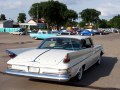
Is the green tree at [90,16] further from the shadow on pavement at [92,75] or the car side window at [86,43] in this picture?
the car side window at [86,43]

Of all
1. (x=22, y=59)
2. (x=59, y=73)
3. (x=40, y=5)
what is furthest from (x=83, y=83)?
(x=40, y=5)

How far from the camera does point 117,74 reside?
9.89 meters

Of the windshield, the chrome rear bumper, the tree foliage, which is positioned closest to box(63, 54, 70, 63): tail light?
the chrome rear bumper

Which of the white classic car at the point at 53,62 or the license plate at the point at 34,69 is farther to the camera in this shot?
the license plate at the point at 34,69

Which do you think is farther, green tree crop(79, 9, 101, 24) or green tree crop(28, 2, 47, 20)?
green tree crop(79, 9, 101, 24)

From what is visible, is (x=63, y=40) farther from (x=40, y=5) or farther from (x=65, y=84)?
(x=40, y=5)

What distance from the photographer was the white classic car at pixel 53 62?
294 inches

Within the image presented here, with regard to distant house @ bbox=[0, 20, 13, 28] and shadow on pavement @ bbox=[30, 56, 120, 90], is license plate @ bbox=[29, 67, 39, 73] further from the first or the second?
distant house @ bbox=[0, 20, 13, 28]

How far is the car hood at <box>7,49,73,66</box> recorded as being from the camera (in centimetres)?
764

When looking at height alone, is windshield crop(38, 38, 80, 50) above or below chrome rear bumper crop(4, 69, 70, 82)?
above

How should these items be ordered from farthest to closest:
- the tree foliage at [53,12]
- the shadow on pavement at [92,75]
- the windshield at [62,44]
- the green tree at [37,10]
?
the green tree at [37,10]
the tree foliage at [53,12]
the windshield at [62,44]
the shadow on pavement at [92,75]

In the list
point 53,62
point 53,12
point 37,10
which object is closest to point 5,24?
point 37,10

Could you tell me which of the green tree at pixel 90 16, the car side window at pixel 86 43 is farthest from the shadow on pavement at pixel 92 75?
the green tree at pixel 90 16

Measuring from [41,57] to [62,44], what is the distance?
4.53ft
